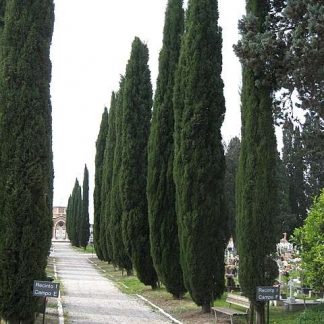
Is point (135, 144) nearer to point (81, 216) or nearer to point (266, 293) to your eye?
point (266, 293)

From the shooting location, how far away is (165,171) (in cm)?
1753

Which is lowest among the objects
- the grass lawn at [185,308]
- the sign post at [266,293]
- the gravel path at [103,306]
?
the gravel path at [103,306]

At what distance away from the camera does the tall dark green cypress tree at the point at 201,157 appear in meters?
13.9

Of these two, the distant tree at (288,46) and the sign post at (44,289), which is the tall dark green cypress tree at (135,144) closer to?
the distant tree at (288,46)

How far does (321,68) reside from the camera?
40.9 ft

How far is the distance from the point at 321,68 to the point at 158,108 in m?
6.77

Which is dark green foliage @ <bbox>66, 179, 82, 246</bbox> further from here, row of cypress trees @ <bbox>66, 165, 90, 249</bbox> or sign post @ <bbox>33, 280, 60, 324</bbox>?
sign post @ <bbox>33, 280, 60, 324</bbox>

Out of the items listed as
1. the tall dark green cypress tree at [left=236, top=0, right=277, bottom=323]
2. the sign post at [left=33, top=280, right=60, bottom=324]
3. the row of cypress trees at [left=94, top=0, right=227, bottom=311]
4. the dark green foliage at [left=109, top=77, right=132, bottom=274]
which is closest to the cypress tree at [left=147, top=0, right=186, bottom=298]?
the row of cypress trees at [left=94, top=0, right=227, bottom=311]

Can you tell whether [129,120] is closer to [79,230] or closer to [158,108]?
[158,108]

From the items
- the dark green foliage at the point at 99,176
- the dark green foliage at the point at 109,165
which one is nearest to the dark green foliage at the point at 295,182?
the dark green foliage at the point at 99,176

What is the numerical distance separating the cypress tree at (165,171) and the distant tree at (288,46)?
193 inches

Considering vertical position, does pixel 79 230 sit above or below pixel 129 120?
below

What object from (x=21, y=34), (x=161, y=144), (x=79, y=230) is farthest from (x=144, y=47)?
(x=79, y=230)

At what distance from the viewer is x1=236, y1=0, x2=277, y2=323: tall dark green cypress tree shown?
11.8m
